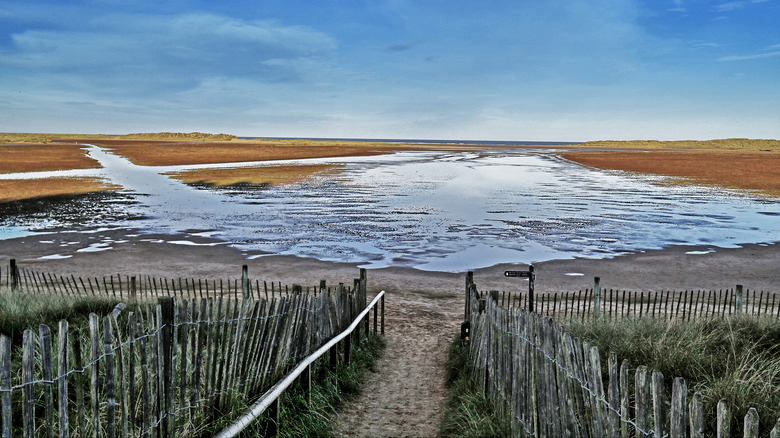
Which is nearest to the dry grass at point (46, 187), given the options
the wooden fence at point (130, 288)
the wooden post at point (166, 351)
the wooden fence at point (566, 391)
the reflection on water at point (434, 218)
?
the reflection on water at point (434, 218)

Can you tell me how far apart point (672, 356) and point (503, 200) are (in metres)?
30.7

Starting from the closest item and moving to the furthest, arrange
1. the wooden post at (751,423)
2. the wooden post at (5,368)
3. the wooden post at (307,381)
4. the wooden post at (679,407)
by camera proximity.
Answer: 1. the wooden post at (751,423)
2. the wooden post at (679,407)
3. the wooden post at (5,368)
4. the wooden post at (307,381)

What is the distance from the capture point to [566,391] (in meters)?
4.74

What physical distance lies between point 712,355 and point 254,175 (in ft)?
167

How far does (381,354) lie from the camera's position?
11.0 meters

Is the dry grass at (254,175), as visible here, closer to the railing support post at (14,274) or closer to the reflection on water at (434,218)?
the reflection on water at (434,218)

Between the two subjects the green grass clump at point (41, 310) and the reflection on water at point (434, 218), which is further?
the reflection on water at point (434, 218)

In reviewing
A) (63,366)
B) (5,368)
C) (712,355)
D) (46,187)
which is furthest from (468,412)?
(46,187)

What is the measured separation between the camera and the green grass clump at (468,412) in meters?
6.62

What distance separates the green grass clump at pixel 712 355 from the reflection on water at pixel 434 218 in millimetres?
10395

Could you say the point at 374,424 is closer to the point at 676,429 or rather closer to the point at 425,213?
the point at 676,429

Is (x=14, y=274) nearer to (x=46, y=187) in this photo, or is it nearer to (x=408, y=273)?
(x=408, y=273)

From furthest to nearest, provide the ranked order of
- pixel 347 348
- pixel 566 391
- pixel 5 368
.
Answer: pixel 347 348 → pixel 566 391 → pixel 5 368

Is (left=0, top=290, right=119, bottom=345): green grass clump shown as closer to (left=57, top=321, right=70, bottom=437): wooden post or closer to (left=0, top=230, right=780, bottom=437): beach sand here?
(left=0, top=230, right=780, bottom=437): beach sand
